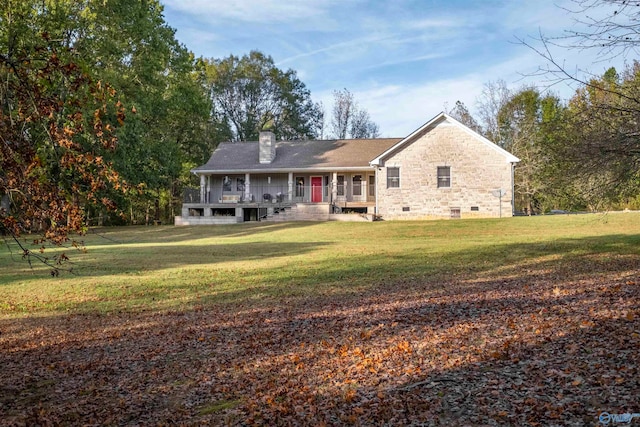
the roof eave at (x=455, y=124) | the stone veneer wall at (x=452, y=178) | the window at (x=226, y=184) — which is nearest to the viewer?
the roof eave at (x=455, y=124)

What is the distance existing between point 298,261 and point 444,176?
15433 millimetres

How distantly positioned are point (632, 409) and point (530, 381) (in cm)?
97

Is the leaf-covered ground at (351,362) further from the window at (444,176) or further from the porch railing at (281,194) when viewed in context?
the porch railing at (281,194)

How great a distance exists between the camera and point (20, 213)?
6.36 meters

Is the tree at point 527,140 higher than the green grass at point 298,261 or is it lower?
higher

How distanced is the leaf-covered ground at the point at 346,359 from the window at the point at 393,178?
18806 mm

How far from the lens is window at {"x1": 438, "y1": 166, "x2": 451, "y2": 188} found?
28938 millimetres

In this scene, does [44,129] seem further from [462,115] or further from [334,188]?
[462,115]

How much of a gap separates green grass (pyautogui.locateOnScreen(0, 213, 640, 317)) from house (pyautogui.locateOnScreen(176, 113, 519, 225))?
4.36 meters

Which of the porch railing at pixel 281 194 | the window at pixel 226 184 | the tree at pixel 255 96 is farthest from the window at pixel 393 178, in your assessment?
the tree at pixel 255 96

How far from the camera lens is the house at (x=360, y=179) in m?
28.6

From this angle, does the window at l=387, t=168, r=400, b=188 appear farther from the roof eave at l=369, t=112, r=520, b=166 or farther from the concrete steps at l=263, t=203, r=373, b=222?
the concrete steps at l=263, t=203, r=373, b=222

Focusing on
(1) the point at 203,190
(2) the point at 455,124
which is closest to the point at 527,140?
(2) the point at 455,124

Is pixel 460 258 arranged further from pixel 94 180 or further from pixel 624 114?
pixel 94 180
